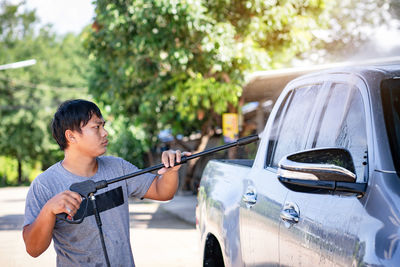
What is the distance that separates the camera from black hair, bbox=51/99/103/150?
314 cm

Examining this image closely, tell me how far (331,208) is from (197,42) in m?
10.3

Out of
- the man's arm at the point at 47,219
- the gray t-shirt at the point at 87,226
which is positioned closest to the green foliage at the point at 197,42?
the gray t-shirt at the point at 87,226

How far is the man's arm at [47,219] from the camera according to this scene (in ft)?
8.53

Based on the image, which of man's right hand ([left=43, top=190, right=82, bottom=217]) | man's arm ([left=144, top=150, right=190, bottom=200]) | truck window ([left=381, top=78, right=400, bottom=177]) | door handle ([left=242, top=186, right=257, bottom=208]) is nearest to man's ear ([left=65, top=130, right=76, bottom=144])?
man's arm ([left=144, top=150, right=190, bottom=200])

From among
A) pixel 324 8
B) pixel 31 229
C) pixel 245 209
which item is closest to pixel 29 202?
pixel 31 229

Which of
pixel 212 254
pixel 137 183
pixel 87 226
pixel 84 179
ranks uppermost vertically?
pixel 84 179

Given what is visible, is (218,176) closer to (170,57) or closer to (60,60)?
(170,57)

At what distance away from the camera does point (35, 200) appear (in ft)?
9.68

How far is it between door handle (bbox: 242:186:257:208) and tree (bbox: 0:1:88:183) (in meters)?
38.2

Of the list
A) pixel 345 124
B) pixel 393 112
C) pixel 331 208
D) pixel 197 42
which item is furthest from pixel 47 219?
pixel 197 42

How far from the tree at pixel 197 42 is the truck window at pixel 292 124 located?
8.05m

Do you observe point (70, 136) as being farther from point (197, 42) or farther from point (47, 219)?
point (197, 42)

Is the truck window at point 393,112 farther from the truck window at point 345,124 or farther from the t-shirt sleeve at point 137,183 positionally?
the t-shirt sleeve at point 137,183

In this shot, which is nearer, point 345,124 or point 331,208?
point 331,208
